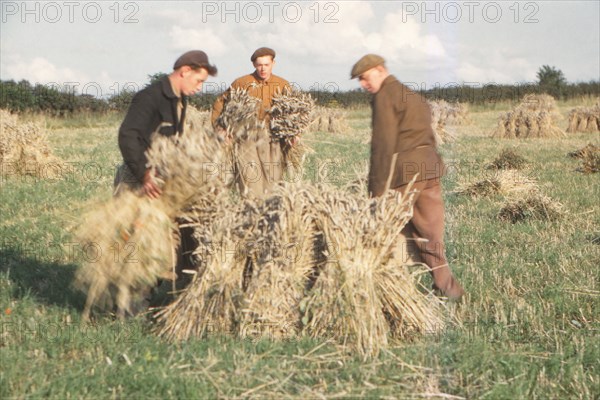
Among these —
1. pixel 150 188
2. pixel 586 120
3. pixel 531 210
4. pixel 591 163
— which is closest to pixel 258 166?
pixel 150 188

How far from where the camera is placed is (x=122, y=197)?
5.61 metres

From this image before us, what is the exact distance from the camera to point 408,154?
6.38 m

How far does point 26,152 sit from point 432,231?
11.2 m

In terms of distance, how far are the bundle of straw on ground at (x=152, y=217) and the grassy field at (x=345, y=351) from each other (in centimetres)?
42

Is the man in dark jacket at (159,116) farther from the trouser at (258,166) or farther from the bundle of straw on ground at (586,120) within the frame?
the bundle of straw on ground at (586,120)

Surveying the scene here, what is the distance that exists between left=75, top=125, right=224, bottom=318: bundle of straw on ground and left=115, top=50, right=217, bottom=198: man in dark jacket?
213mm

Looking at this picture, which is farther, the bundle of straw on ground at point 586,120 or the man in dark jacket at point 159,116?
the bundle of straw on ground at point 586,120

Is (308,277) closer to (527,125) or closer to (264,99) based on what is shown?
(264,99)

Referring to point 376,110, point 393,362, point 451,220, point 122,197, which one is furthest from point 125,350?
point 451,220

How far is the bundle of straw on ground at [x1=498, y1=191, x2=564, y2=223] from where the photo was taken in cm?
1014

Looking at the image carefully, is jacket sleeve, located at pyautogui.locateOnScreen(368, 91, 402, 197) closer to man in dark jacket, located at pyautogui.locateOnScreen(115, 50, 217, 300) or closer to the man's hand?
man in dark jacket, located at pyautogui.locateOnScreen(115, 50, 217, 300)

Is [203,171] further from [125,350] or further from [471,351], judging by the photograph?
[471,351]

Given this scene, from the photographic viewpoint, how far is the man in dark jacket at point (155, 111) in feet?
18.7

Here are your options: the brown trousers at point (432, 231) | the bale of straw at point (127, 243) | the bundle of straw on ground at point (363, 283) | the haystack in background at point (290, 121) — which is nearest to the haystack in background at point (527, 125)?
the haystack in background at point (290, 121)
